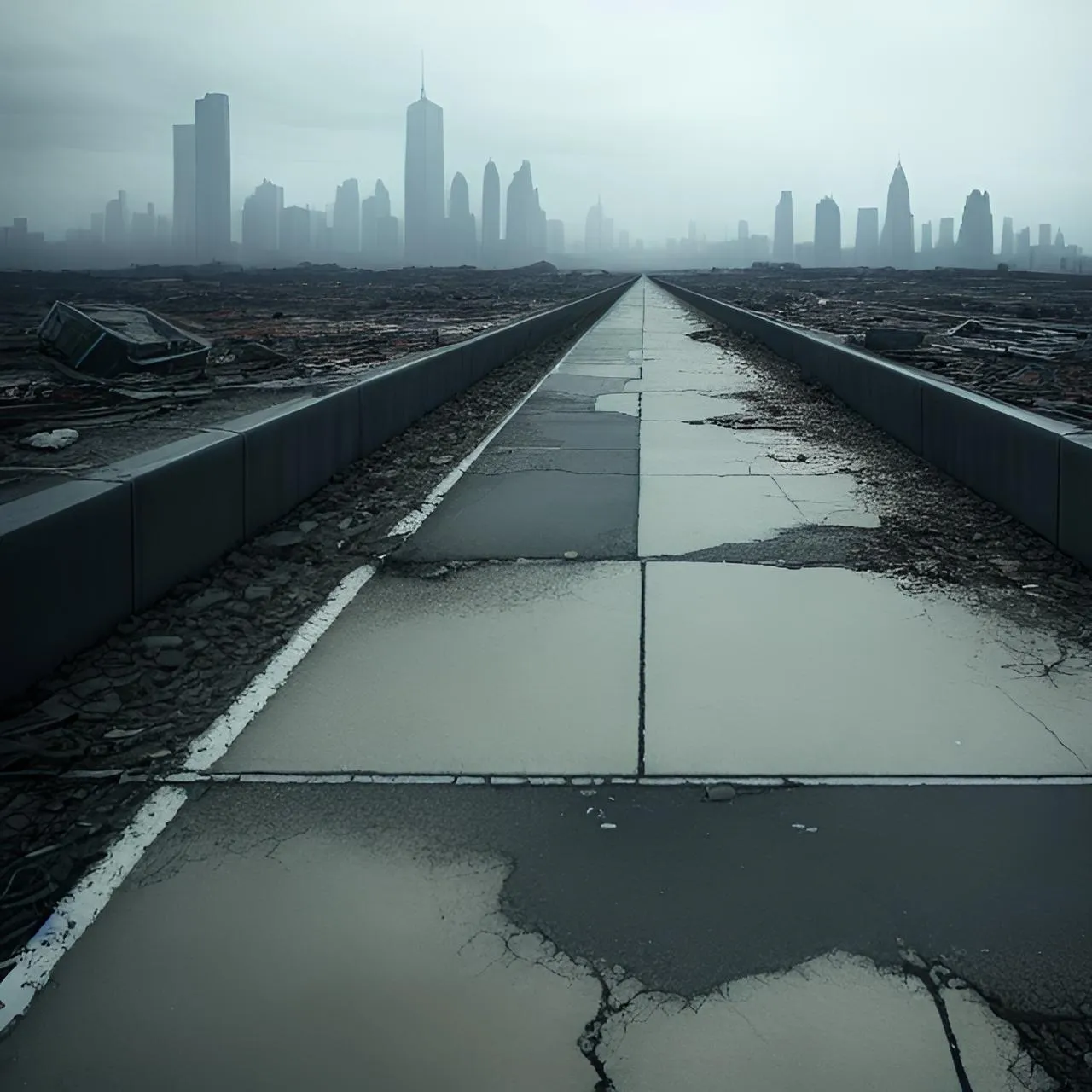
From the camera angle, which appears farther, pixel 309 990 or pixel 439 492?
pixel 439 492

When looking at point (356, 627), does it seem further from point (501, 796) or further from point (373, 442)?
point (373, 442)

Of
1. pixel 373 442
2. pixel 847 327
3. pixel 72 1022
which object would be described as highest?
pixel 847 327

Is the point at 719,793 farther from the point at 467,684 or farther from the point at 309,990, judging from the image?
the point at 309,990

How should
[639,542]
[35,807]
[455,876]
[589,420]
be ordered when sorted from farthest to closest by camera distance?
[589,420] < [639,542] < [35,807] < [455,876]

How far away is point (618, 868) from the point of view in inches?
153

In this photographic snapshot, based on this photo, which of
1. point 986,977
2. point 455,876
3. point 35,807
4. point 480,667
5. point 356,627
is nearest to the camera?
point 986,977

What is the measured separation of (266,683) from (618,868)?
2439 millimetres

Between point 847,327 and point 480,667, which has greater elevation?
point 847,327

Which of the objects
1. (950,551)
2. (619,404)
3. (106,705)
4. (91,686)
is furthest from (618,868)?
(619,404)

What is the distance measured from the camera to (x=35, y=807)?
4371 millimetres

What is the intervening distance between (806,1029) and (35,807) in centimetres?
→ 286

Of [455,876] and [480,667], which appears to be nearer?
[455,876]

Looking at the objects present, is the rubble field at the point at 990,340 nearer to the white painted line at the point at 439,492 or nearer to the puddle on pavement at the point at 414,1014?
the white painted line at the point at 439,492

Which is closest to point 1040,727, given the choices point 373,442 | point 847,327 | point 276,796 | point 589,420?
point 276,796
